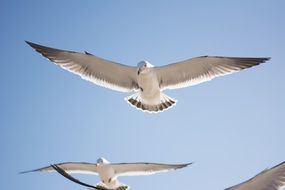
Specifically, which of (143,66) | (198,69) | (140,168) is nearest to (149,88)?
(143,66)

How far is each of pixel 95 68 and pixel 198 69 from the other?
2228mm

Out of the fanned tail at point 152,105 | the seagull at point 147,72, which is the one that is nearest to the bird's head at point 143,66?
the seagull at point 147,72

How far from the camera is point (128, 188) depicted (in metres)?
12.5

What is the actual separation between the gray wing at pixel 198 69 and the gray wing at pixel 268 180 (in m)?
3.41

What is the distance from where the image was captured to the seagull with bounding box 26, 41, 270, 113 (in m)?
10.5

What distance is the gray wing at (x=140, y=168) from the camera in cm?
1273

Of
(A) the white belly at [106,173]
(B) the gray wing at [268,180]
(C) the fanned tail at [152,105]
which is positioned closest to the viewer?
(B) the gray wing at [268,180]

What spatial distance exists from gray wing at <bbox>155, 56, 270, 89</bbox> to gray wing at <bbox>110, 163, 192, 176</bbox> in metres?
2.52

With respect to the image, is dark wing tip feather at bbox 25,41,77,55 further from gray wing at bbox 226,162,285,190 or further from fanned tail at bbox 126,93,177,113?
gray wing at bbox 226,162,285,190

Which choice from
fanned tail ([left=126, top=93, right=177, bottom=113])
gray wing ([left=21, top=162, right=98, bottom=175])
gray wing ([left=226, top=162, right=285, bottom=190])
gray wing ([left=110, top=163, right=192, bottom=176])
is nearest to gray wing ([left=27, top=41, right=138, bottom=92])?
fanned tail ([left=126, top=93, right=177, bottom=113])

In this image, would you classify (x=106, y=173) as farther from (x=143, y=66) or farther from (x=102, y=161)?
(x=143, y=66)

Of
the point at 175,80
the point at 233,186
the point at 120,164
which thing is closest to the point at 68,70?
the point at 175,80

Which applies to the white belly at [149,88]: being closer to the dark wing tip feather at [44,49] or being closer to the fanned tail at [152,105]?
the fanned tail at [152,105]

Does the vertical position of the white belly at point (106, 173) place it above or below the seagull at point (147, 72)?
below
